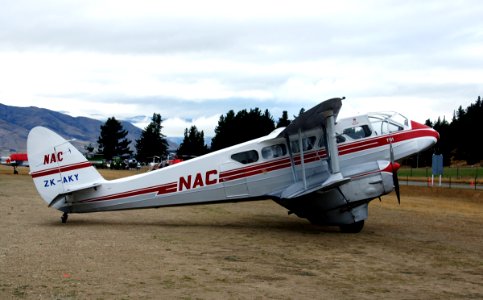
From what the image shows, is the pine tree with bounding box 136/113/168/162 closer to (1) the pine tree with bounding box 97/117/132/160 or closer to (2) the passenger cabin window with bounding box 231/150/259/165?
(1) the pine tree with bounding box 97/117/132/160

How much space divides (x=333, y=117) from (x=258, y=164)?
301cm

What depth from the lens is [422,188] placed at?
39.4 m

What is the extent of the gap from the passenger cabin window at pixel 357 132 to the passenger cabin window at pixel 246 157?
119 inches

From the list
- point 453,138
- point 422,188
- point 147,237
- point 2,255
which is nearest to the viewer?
point 2,255

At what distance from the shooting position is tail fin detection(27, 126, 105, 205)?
16.0 m

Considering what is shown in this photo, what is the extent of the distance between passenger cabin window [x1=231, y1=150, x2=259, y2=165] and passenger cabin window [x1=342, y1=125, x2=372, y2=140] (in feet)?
9.88

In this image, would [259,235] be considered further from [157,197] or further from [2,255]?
[2,255]

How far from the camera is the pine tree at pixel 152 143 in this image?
498 ft

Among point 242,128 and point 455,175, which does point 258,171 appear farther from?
point 242,128

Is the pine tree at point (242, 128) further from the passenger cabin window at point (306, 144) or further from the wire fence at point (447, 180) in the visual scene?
the passenger cabin window at point (306, 144)

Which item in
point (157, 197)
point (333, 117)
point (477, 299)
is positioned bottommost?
point (477, 299)

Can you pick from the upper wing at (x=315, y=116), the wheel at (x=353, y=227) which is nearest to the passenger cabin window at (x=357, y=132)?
the upper wing at (x=315, y=116)

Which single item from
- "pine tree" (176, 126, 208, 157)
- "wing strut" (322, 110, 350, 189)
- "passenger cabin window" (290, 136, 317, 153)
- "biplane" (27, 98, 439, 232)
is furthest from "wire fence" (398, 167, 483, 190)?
"pine tree" (176, 126, 208, 157)

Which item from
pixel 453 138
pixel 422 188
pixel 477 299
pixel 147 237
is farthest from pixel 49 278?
pixel 453 138
